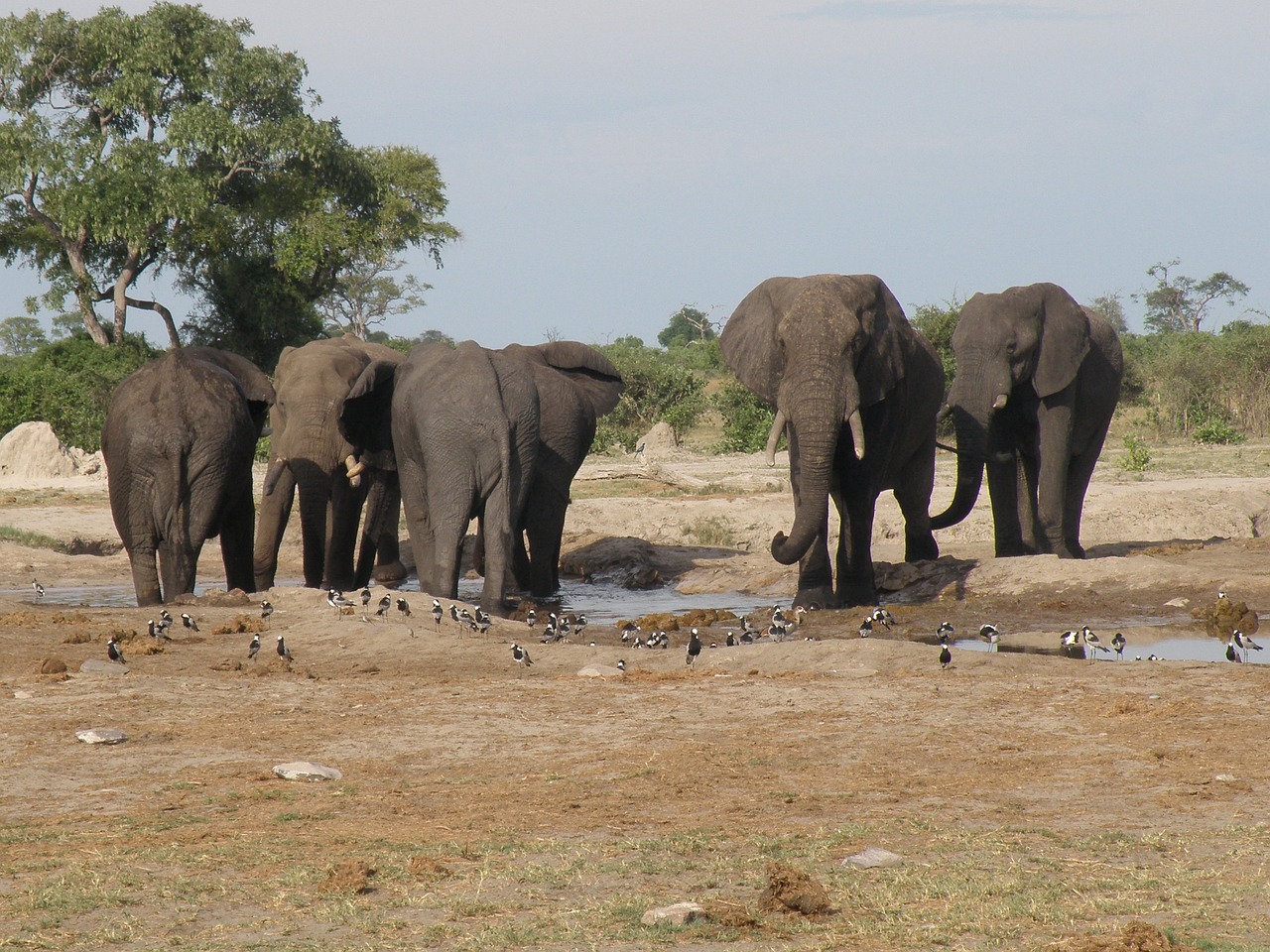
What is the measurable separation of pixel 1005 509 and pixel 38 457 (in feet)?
60.9

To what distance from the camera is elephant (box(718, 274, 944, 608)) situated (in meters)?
13.3

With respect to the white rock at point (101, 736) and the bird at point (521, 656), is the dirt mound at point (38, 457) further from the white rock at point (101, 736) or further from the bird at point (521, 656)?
the white rock at point (101, 736)

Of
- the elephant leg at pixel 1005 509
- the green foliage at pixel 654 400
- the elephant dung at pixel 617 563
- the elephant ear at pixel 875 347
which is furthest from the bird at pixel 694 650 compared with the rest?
the green foliage at pixel 654 400

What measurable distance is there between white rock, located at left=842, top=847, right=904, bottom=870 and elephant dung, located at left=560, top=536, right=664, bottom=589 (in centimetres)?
1215

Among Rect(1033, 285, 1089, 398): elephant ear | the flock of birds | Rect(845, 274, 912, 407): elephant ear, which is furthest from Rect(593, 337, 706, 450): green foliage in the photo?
the flock of birds

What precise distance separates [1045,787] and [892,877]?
64.5 inches

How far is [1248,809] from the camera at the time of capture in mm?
6520

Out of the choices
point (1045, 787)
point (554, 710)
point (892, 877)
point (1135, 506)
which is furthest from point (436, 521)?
point (1135, 506)

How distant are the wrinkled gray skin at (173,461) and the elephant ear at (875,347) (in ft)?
17.5

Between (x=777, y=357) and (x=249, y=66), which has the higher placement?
(x=249, y=66)

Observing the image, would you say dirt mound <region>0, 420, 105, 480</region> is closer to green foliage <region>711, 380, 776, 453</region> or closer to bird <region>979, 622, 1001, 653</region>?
green foliage <region>711, 380, 776, 453</region>

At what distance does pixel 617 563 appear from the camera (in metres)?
Result: 18.9

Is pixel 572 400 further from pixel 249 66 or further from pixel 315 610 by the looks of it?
pixel 249 66

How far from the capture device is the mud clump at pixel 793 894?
522 cm
